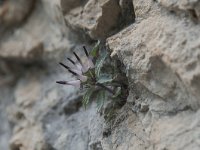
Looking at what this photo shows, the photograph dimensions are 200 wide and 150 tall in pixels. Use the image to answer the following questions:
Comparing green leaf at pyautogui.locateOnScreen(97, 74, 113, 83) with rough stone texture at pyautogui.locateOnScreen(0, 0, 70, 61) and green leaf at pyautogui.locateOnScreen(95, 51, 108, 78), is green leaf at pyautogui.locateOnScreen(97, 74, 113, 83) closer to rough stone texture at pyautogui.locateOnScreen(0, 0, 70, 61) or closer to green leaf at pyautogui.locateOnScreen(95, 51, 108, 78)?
green leaf at pyautogui.locateOnScreen(95, 51, 108, 78)

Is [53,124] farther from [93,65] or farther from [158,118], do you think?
[158,118]

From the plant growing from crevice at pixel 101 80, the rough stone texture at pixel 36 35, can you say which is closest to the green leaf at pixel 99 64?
the plant growing from crevice at pixel 101 80

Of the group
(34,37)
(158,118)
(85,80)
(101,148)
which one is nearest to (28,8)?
(34,37)

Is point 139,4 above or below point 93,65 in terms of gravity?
above

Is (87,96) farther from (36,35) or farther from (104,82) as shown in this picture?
(36,35)

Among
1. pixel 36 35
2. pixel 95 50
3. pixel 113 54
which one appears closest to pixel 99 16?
pixel 95 50

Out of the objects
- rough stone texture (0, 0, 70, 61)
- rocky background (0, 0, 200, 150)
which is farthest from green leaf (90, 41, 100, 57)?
rough stone texture (0, 0, 70, 61)

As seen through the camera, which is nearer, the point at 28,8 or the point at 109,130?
the point at 109,130
